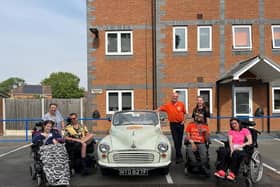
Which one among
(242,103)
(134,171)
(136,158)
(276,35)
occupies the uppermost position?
(276,35)

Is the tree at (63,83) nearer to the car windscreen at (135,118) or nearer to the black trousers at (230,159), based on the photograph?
the car windscreen at (135,118)

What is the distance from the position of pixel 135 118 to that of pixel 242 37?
12430 mm

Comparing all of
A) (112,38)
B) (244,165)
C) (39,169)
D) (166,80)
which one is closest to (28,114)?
(112,38)

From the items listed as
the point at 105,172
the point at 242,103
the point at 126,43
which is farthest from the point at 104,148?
the point at 242,103

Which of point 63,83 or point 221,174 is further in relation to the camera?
point 63,83

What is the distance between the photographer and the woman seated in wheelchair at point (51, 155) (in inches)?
313

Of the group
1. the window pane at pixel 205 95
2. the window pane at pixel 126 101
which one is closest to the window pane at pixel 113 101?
the window pane at pixel 126 101

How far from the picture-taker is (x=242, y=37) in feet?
69.1

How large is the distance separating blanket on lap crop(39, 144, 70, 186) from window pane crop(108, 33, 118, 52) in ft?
43.5

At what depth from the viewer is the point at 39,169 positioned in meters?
8.23

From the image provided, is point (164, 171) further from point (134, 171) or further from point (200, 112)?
point (200, 112)

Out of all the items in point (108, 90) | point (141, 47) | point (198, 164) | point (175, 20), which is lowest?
point (198, 164)

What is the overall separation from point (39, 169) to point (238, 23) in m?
15.5

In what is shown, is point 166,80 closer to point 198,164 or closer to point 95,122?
point 95,122
